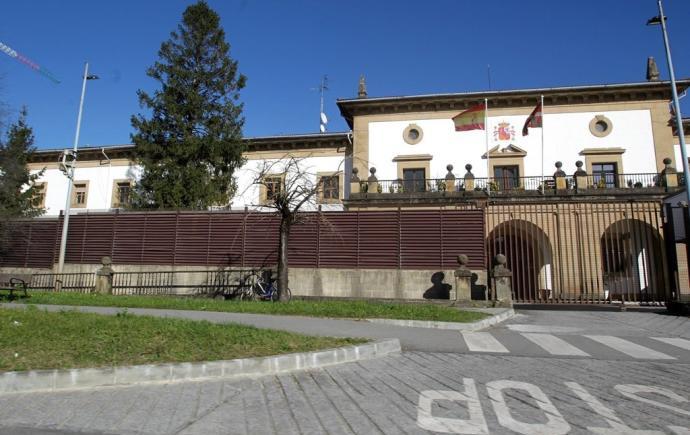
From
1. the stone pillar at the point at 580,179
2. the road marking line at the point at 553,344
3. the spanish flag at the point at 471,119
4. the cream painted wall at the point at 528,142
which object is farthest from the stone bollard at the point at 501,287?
the cream painted wall at the point at 528,142

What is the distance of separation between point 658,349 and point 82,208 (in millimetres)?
A: 41835

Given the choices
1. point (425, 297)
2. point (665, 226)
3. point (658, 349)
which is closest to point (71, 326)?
point (658, 349)

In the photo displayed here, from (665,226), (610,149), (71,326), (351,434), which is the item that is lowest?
(351,434)

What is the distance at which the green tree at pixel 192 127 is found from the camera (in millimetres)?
31125

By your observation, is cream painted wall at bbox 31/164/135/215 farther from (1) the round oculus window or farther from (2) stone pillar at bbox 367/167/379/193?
(1) the round oculus window

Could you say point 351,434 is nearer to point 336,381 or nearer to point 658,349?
point 336,381

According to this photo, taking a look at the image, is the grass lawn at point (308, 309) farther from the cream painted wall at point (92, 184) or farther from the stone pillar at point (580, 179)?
the cream painted wall at point (92, 184)

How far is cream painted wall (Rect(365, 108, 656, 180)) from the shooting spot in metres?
30.8

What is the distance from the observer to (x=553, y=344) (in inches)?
350

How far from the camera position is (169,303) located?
1448 cm

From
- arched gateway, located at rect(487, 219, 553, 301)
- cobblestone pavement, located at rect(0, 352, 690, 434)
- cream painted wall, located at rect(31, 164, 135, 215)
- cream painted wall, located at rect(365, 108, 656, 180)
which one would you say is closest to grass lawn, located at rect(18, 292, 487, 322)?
cobblestone pavement, located at rect(0, 352, 690, 434)

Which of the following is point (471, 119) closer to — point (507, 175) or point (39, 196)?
point (507, 175)

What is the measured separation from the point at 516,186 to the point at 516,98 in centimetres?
618

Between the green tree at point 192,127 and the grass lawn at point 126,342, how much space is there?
76.4 feet
